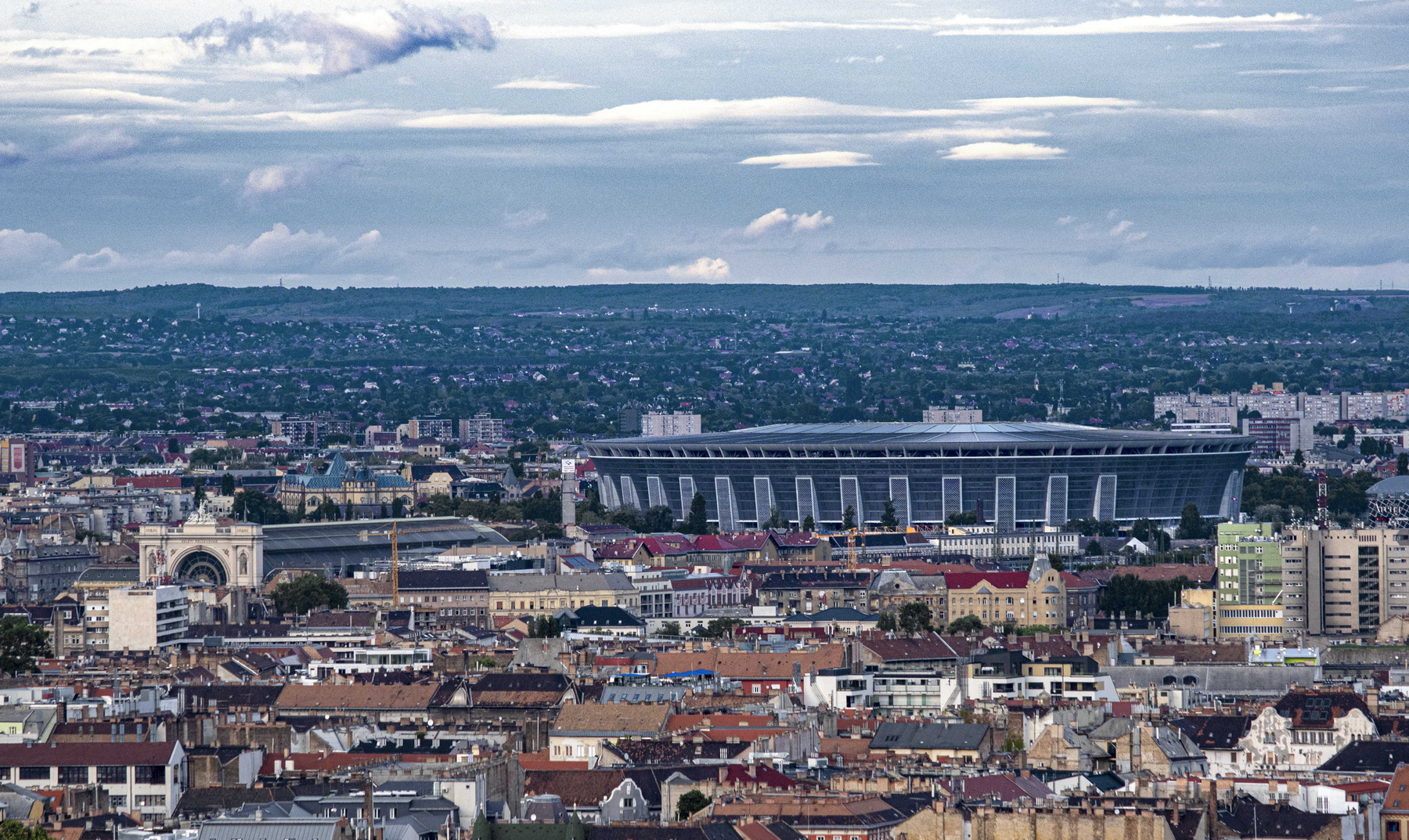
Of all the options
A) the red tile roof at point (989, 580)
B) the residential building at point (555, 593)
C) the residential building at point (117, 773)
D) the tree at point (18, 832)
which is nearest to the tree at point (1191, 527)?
the red tile roof at point (989, 580)

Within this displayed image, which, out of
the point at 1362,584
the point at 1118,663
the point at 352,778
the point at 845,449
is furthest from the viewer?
the point at 845,449

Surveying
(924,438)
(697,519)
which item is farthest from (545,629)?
(924,438)

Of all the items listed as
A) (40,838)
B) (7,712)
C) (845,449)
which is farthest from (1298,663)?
(845,449)

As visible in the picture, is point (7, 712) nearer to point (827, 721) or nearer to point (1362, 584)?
point (827, 721)

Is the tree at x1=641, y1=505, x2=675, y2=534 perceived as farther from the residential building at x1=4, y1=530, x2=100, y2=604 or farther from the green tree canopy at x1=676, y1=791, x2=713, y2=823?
the green tree canopy at x1=676, y1=791, x2=713, y2=823

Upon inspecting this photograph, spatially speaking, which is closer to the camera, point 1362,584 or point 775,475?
point 1362,584

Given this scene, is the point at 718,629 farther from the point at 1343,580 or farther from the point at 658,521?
the point at 658,521
